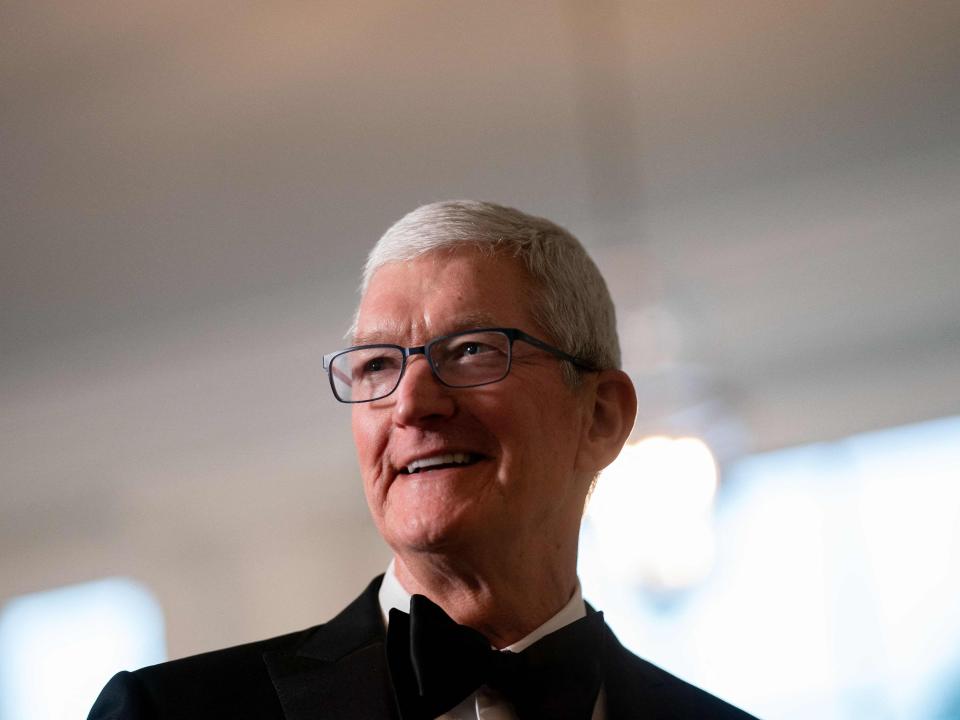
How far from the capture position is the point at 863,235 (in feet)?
18.7

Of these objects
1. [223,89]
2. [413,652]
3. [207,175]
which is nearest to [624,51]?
[223,89]

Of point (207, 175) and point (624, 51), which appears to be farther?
point (207, 175)

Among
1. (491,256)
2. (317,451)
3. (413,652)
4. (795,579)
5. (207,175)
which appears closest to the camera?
(413,652)

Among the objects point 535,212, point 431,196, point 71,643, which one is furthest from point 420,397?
point 71,643

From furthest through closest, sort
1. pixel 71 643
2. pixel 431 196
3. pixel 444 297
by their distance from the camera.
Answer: pixel 71 643
pixel 431 196
pixel 444 297

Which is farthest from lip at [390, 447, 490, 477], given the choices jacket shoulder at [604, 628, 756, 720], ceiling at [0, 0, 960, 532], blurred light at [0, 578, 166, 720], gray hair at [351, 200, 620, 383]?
blurred light at [0, 578, 166, 720]

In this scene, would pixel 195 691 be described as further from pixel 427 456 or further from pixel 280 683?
pixel 427 456

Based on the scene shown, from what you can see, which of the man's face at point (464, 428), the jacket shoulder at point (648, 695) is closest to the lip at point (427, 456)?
the man's face at point (464, 428)

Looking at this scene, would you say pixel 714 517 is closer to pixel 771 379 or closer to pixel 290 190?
pixel 771 379

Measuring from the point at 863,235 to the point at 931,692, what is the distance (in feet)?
7.64

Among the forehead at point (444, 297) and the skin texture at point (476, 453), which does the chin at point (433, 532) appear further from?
the forehead at point (444, 297)

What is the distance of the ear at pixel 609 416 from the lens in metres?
1.68

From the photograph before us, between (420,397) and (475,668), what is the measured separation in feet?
1.10

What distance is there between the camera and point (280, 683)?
1.43 m
